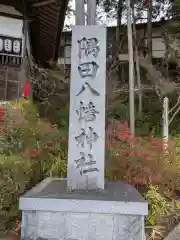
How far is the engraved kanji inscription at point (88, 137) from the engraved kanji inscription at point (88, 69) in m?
0.70

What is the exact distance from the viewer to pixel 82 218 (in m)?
3.41

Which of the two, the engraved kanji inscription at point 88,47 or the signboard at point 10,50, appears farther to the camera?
the signboard at point 10,50

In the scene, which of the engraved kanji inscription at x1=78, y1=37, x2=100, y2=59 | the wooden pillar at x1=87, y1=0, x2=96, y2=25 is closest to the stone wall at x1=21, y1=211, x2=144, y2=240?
the engraved kanji inscription at x1=78, y1=37, x2=100, y2=59

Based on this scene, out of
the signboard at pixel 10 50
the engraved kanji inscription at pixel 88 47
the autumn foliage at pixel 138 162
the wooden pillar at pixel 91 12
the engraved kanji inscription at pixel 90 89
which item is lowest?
the autumn foliage at pixel 138 162

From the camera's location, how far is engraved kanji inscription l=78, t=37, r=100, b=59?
164 inches

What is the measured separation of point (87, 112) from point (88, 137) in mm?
320

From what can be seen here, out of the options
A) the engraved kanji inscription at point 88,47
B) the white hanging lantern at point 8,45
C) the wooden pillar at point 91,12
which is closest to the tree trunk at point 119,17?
the white hanging lantern at point 8,45

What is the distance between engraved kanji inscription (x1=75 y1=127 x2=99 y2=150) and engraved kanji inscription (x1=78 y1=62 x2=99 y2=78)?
696 millimetres

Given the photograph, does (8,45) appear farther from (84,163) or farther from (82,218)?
(82,218)

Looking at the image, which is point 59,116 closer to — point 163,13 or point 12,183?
point 12,183

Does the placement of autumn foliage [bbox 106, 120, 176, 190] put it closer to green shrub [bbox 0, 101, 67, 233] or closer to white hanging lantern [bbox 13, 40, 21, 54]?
green shrub [bbox 0, 101, 67, 233]

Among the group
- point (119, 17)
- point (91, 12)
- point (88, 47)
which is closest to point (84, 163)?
point (88, 47)

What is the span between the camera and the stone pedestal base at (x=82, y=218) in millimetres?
3363

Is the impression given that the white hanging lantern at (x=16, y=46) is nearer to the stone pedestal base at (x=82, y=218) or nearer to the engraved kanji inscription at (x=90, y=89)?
the engraved kanji inscription at (x=90, y=89)
